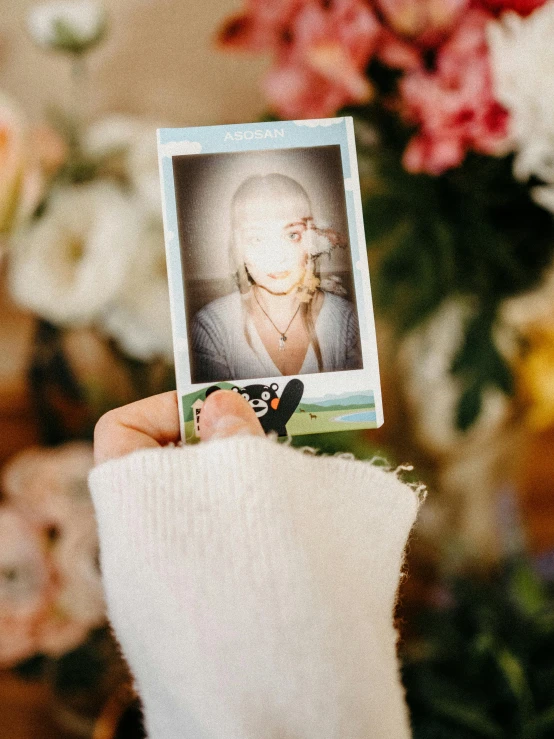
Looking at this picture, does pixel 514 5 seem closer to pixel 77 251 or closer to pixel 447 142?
pixel 447 142

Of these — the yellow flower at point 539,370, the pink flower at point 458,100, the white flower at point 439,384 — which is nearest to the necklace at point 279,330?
the pink flower at point 458,100

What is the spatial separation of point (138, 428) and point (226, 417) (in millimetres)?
54

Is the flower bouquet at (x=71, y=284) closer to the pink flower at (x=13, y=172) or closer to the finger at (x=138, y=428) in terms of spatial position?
the pink flower at (x=13, y=172)

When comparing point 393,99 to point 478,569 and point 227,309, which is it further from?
point 478,569

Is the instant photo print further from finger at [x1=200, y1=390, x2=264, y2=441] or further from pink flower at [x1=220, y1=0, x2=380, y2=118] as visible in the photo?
pink flower at [x1=220, y1=0, x2=380, y2=118]

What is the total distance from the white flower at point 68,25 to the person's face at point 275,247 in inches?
14.0

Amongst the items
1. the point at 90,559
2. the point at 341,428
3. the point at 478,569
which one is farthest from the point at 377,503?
the point at 478,569

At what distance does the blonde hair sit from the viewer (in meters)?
0.33

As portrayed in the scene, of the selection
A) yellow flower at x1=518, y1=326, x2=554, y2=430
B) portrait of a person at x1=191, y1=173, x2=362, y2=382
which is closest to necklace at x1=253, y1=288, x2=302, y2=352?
portrait of a person at x1=191, y1=173, x2=362, y2=382

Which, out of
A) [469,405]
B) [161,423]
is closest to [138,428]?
[161,423]

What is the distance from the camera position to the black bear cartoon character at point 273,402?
32 centimetres

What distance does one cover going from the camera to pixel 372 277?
651 millimetres

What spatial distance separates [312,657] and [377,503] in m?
0.08

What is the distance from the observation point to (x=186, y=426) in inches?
12.7
